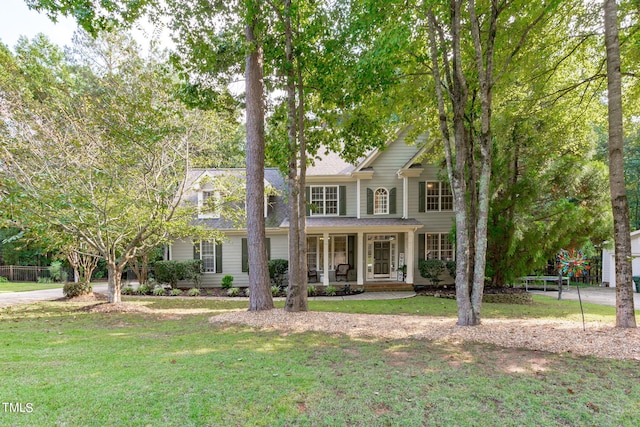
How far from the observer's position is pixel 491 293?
476 inches

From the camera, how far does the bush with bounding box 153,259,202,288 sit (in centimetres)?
1468

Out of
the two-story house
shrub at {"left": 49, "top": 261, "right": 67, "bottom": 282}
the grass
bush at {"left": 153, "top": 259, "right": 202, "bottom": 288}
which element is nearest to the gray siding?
the two-story house

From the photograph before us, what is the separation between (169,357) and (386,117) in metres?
8.68

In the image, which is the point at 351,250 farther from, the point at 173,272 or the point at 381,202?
the point at 173,272

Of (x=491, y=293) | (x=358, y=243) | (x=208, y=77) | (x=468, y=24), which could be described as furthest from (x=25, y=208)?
(x=491, y=293)

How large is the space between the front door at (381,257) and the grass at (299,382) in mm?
10063

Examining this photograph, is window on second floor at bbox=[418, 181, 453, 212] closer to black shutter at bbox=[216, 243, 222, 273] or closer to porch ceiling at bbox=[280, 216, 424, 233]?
porch ceiling at bbox=[280, 216, 424, 233]

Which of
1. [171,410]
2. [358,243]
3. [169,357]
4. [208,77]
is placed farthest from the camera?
[358,243]

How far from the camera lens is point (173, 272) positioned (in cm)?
1469

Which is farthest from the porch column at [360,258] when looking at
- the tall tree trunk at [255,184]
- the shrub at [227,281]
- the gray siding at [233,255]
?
the tall tree trunk at [255,184]

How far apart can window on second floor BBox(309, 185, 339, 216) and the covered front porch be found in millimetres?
540

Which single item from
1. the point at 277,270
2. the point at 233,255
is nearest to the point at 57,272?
the point at 233,255

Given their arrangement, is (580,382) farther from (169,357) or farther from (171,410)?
(169,357)

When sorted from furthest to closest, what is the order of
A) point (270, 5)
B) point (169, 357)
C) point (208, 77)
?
point (208, 77) < point (270, 5) < point (169, 357)
